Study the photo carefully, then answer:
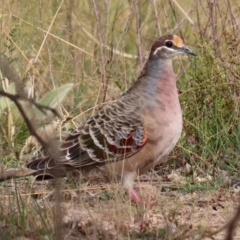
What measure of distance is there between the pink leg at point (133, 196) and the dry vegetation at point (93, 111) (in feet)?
0.18

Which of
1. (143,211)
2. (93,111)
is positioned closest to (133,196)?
(143,211)

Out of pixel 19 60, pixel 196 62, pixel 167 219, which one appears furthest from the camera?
pixel 19 60

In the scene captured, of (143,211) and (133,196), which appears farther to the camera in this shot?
(133,196)

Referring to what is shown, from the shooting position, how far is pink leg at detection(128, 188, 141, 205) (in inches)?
181

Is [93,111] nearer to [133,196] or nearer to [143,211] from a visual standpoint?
[133,196]

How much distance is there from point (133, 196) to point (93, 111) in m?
1.61

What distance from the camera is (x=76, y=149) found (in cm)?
505

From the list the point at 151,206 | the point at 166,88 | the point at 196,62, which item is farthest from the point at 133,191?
the point at 196,62

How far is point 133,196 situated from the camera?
475cm

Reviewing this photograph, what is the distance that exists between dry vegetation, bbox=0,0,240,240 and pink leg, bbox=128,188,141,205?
0.05m

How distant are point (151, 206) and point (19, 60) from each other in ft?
7.91

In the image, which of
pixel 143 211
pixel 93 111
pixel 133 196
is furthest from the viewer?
pixel 93 111

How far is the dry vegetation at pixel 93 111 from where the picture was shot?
4.12 metres

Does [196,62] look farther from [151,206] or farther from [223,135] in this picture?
[151,206]
